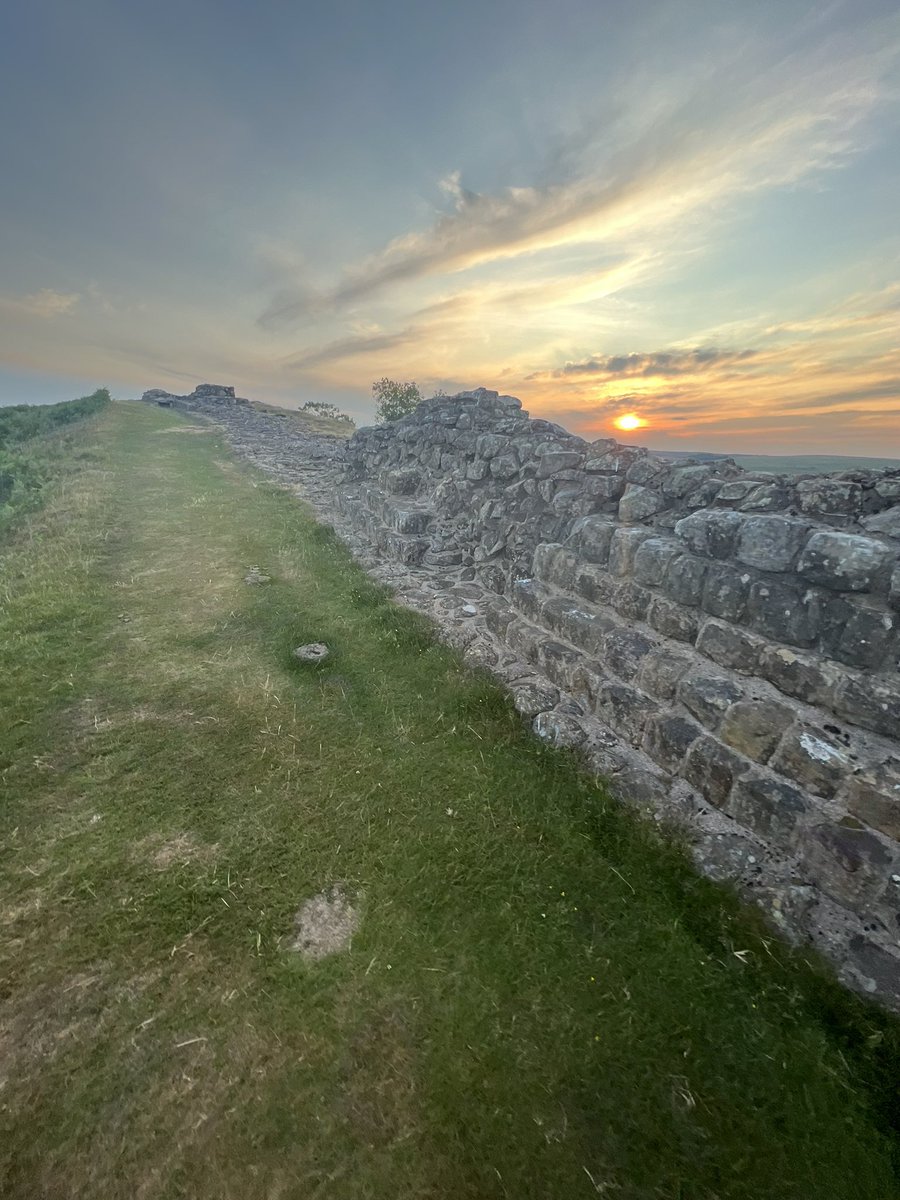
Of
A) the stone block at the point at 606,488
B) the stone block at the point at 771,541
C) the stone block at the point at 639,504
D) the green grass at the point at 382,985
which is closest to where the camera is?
the green grass at the point at 382,985

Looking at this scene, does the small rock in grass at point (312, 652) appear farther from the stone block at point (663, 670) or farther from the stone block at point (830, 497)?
the stone block at point (830, 497)

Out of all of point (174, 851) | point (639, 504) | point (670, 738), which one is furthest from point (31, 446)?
point (670, 738)

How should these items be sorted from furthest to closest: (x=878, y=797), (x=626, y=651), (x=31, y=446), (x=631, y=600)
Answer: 1. (x=31, y=446)
2. (x=631, y=600)
3. (x=626, y=651)
4. (x=878, y=797)

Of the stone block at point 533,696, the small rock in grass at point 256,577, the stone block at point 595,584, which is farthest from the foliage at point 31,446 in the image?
the stone block at point 595,584

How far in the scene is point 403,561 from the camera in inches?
502

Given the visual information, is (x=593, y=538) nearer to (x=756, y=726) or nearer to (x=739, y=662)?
(x=739, y=662)

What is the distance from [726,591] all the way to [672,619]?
2.53 feet

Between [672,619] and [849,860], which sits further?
[672,619]

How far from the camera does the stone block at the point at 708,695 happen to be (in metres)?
5.45

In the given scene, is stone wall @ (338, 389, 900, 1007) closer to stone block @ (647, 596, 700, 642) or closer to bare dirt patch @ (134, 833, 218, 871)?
stone block @ (647, 596, 700, 642)

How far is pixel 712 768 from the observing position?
539 centimetres

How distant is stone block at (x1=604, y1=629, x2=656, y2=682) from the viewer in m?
6.50

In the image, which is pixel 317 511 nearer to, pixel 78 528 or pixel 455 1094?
pixel 78 528

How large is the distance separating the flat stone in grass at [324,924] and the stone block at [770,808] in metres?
3.83
